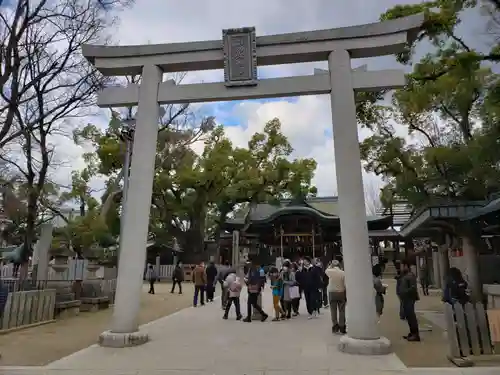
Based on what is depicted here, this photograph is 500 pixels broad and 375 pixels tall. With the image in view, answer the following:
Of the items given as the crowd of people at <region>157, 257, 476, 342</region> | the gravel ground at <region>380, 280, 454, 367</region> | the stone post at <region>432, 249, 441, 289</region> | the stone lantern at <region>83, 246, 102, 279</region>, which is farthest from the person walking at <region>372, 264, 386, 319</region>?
the stone post at <region>432, 249, 441, 289</region>

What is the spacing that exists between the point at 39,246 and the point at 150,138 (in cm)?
791

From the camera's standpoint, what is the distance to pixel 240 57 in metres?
8.76

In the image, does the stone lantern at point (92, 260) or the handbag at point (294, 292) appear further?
the stone lantern at point (92, 260)

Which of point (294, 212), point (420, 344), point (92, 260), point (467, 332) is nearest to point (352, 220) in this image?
point (467, 332)

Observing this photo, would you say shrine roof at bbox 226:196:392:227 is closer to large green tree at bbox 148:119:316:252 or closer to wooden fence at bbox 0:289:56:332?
large green tree at bbox 148:119:316:252

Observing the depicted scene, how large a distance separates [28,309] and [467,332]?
10.2 m

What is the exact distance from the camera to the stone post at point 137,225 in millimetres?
8047

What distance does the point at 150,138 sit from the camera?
29.2 feet

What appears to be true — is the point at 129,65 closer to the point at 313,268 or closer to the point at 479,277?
the point at 313,268

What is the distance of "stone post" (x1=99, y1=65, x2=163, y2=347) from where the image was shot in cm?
805

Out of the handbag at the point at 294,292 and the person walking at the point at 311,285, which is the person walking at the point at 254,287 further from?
the person walking at the point at 311,285

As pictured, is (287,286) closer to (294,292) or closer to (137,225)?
(294,292)

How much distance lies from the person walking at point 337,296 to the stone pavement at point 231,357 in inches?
15.1

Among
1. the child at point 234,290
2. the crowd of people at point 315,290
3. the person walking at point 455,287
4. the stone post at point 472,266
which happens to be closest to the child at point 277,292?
the crowd of people at point 315,290
